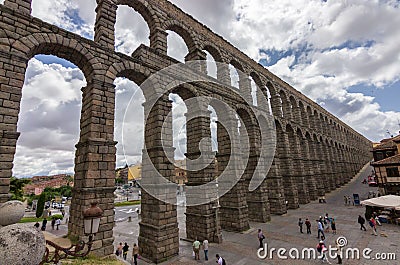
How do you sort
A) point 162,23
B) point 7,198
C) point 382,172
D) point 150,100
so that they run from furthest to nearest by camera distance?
point 382,172
point 162,23
point 150,100
point 7,198

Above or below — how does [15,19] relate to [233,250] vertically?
above

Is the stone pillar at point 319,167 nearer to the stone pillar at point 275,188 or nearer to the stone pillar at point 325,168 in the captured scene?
the stone pillar at point 325,168

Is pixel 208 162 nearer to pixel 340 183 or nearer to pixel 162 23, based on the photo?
pixel 162 23

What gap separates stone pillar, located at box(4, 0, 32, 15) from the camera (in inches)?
321

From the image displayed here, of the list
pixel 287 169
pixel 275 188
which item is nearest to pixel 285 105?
pixel 287 169

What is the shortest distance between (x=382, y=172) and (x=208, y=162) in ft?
65.8

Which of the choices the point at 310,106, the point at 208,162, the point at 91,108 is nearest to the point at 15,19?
the point at 91,108

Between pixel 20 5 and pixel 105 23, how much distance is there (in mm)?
3305

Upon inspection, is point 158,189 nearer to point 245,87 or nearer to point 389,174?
point 245,87

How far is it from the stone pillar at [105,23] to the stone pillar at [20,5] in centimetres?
272

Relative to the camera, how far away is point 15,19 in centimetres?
806

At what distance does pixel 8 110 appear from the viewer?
23.8ft

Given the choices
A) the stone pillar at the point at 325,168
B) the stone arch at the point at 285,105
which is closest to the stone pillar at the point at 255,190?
the stone arch at the point at 285,105

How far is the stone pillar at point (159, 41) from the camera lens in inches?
508
